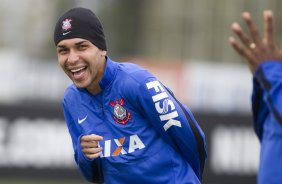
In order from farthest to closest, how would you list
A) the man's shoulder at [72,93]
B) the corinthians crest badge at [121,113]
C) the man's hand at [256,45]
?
1. the man's shoulder at [72,93]
2. the corinthians crest badge at [121,113]
3. the man's hand at [256,45]

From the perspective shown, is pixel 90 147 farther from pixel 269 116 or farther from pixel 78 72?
pixel 269 116

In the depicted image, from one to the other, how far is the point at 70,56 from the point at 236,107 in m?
15.7

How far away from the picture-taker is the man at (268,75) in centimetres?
452

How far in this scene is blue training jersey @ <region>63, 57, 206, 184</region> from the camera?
5676mm

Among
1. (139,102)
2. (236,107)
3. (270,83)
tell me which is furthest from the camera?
(236,107)

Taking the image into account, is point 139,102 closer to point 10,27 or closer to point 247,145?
point 247,145

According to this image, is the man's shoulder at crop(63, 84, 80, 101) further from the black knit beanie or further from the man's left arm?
the man's left arm

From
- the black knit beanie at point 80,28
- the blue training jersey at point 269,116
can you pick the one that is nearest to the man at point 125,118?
the black knit beanie at point 80,28

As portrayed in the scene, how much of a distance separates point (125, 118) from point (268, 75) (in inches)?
57.7

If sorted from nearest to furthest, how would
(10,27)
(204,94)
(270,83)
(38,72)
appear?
1. (270,83)
2. (204,94)
3. (38,72)
4. (10,27)

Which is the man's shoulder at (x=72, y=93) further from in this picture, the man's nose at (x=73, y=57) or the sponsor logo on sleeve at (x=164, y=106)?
the sponsor logo on sleeve at (x=164, y=106)

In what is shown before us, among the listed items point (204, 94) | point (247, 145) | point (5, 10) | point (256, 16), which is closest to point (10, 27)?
point (5, 10)

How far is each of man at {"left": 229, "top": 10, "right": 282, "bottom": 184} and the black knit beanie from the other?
1.45m

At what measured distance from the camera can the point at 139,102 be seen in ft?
18.6
